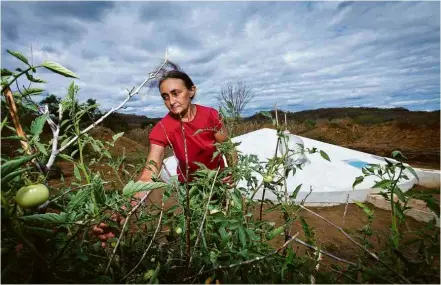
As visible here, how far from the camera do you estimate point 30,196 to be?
0.57 m

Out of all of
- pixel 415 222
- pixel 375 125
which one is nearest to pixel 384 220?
pixel 415 222

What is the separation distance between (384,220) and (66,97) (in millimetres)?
5400

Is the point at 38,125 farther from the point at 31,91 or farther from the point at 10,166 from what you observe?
the point at 10,166

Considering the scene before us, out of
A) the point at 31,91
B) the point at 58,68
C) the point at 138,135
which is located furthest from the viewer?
the point at 138,135

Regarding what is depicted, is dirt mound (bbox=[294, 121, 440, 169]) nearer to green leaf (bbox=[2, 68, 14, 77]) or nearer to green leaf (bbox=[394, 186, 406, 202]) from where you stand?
green leaf (bbox=[394, 186, 406, 202])

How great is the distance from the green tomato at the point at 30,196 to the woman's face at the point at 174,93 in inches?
61.6

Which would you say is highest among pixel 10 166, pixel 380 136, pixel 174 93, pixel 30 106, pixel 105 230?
pixel 174 93

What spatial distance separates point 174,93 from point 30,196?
1.65 metres

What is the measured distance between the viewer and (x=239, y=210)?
92 centimetres

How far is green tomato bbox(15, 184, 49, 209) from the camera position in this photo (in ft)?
1.86

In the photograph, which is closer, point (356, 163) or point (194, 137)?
point (194, 137)

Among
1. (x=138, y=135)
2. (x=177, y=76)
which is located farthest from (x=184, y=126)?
(x=138, y=135)

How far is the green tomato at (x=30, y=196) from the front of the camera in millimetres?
565

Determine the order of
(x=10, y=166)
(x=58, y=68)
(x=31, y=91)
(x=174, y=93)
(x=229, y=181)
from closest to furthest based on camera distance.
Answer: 1. (x=10, y=166)
2. (x=58, y=68)
3. (x=31, y=91)
4. (x=229, y=181)
5. (x=174, y=93)
